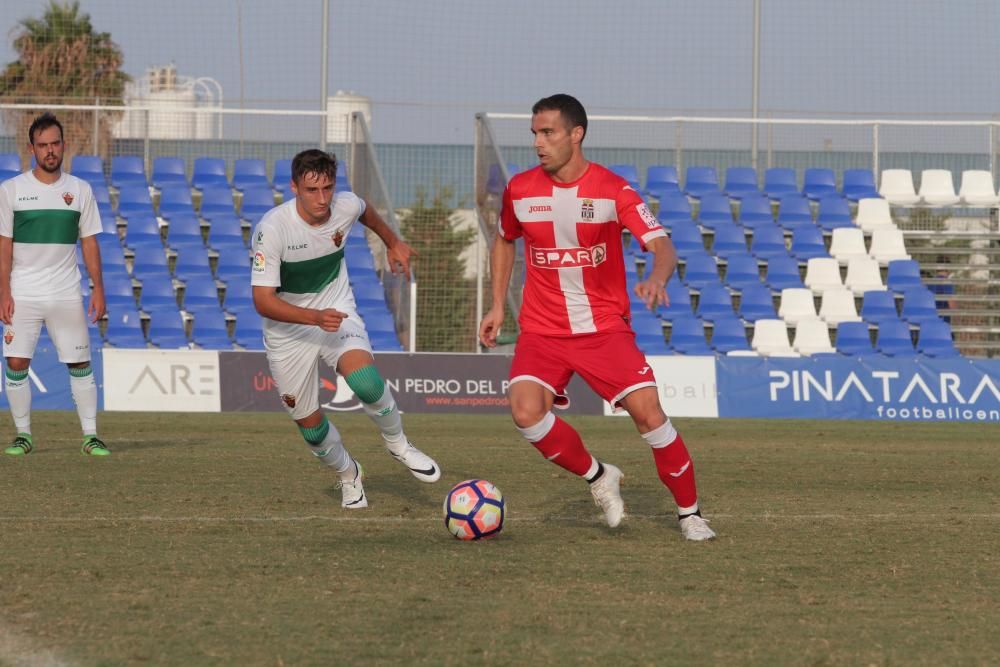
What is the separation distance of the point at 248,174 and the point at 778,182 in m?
9.37

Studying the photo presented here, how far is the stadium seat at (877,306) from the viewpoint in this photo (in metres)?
21.7

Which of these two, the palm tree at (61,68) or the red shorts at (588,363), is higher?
the palm tree at (61,68)

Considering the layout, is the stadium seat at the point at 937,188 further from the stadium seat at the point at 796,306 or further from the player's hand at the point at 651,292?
the player's hand at the point at 651,292

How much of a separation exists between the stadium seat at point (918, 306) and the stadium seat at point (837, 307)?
79 centimetres

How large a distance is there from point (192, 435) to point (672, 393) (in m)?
6.99

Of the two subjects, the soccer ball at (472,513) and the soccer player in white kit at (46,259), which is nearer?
the soccer ball at (472,513)

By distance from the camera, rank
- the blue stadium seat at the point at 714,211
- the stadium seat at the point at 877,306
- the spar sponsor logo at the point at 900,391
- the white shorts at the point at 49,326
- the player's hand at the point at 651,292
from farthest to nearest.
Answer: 1. the blue stadium seat at the point at 714,211
2. the stadium seat at the point at 877,306
3. the spar sponsor logo at the point at 900,391
4. the white shorts at the point at 49,326
5. the player's hand at the point at 651,292

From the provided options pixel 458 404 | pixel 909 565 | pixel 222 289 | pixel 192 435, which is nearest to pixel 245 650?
pixel 909 565

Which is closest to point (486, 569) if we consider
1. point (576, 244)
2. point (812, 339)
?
point (576, 244)

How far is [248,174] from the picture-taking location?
917 inches

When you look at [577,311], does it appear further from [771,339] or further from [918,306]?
[918,306]

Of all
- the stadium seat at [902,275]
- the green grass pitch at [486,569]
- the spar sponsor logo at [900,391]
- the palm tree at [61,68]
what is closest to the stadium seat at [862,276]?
the stadium seat at [902,275]

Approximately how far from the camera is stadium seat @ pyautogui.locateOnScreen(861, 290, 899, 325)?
71.1ft

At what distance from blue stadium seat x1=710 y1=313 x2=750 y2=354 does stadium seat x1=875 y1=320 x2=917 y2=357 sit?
205 cm
